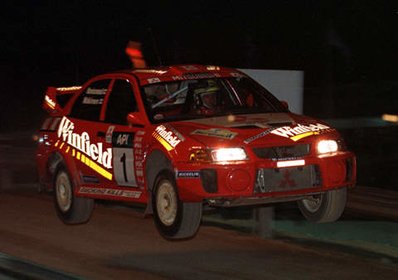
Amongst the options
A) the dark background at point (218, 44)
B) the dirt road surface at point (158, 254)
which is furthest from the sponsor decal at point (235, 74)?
the dark background at point (218, 44)

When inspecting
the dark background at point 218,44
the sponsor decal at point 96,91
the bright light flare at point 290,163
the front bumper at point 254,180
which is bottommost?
the front bumper at point 254,180

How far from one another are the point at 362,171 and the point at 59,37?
2402 centimetres

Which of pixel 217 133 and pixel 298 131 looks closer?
pixel 217 133

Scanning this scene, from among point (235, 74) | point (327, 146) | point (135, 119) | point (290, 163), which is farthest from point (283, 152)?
point (235, 74)

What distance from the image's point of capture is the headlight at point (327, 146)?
7.56 meters

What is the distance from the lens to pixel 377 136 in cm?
2208

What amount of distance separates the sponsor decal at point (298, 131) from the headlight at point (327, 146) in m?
0.13

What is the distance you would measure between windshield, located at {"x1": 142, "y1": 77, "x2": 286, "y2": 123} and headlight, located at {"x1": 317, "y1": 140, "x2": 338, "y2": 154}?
37.4 inches

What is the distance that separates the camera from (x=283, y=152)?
7367mm

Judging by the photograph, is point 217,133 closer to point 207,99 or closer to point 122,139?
point 207,99

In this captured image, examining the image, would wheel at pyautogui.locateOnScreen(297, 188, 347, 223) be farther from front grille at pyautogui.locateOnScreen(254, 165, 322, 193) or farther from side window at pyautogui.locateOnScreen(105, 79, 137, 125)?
side window at pyautogui.locateOnScreen(105, 79, 137, 125)

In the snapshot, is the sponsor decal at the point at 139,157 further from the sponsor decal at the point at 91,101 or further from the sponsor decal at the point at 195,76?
the sponsor decal at the point at 91,101

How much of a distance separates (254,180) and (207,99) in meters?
1.63

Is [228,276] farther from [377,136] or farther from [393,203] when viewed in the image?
[377,136]
